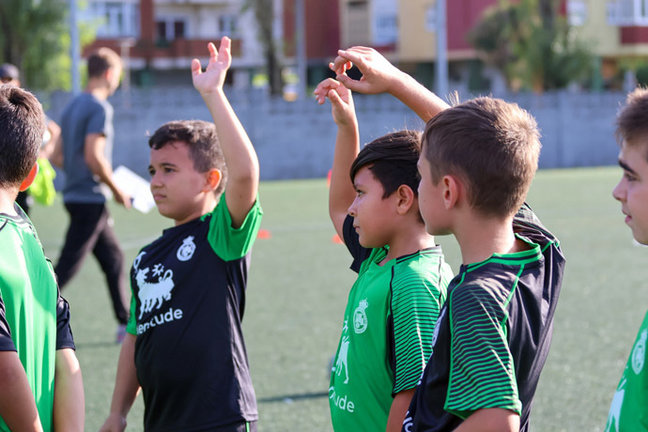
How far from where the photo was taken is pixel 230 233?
3119mm

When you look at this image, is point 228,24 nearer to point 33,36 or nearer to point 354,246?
point 33,36

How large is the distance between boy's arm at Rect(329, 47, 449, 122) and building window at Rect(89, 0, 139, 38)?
148ft

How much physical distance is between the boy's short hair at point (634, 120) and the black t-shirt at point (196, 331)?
1401 millimetres

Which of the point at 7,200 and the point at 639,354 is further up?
the point at 7,200

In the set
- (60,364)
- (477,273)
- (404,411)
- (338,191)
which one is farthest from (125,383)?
(477,273)

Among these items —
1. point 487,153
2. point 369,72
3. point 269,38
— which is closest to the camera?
point 487,153

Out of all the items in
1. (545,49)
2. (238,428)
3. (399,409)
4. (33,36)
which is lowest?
(238,428)

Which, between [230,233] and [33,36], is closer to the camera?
[230,233]

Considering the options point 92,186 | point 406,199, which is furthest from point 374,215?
point 92,186

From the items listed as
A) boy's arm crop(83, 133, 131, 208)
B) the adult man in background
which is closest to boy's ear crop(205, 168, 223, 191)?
the adult man in background

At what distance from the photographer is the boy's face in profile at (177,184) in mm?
3348

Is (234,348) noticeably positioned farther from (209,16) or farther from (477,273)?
(209,16)

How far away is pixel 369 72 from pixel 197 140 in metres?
1.02

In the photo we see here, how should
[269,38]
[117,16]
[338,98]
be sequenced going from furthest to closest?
[117,16] → [269,38] → [338,98]
